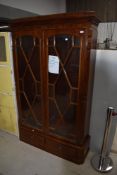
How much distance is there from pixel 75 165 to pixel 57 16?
69.1 inches

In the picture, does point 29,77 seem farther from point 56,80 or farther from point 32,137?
point 32,137

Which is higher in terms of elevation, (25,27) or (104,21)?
(104,21)

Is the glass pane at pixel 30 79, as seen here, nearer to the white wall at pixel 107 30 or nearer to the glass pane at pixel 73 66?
the glass pane at pixel 73 66

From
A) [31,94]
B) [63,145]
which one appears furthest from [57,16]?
[63,145]

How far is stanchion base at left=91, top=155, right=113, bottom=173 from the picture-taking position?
179 cm

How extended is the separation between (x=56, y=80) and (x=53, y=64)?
191 mm

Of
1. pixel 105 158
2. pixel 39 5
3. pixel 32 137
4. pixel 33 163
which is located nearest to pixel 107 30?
pixel 39 5

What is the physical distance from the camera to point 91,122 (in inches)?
78.5

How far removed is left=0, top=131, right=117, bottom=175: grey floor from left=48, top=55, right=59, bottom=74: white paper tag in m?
1.17

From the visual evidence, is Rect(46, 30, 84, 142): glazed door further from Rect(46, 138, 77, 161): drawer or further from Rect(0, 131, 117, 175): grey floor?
Rect(0, 131, 117, 175): grey floor

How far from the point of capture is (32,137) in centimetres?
213

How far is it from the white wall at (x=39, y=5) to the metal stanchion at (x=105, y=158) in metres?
2.26

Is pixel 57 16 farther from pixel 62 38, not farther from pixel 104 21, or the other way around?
pixel 104 21

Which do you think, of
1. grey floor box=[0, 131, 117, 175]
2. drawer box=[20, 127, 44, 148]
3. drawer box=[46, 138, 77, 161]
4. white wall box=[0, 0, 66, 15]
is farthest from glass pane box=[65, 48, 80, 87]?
white wall box=[0, 0, 66, 15]
